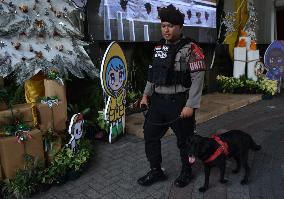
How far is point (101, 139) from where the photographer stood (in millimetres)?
5945

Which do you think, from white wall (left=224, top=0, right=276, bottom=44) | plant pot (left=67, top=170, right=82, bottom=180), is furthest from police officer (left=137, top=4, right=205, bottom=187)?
white wall (left=224, top=0, right=276, bottom=44)

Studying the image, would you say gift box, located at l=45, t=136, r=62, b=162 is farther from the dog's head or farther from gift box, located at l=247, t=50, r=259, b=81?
gift box, located at l=247, t=50, r=259, b=81

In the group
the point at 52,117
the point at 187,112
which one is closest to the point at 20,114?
the point at 52,117

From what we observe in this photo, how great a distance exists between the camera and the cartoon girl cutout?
17.4 feet

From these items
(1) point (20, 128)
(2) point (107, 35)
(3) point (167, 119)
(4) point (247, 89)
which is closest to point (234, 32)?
(4) point (247, 89)

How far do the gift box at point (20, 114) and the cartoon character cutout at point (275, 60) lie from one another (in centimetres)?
765

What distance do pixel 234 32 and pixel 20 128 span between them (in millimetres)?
8009

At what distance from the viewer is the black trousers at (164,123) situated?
12.8 ft

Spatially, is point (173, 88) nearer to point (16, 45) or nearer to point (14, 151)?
point (14, 151)

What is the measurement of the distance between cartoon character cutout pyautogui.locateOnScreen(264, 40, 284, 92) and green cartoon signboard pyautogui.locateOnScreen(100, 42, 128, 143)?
5.78m

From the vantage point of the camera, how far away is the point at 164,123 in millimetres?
4051

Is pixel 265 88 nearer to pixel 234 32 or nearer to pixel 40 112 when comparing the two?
pixel 234 32

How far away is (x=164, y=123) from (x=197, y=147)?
0.56 meters

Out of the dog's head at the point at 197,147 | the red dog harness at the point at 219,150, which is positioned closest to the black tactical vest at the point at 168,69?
the dog's head at the point at 197,147
